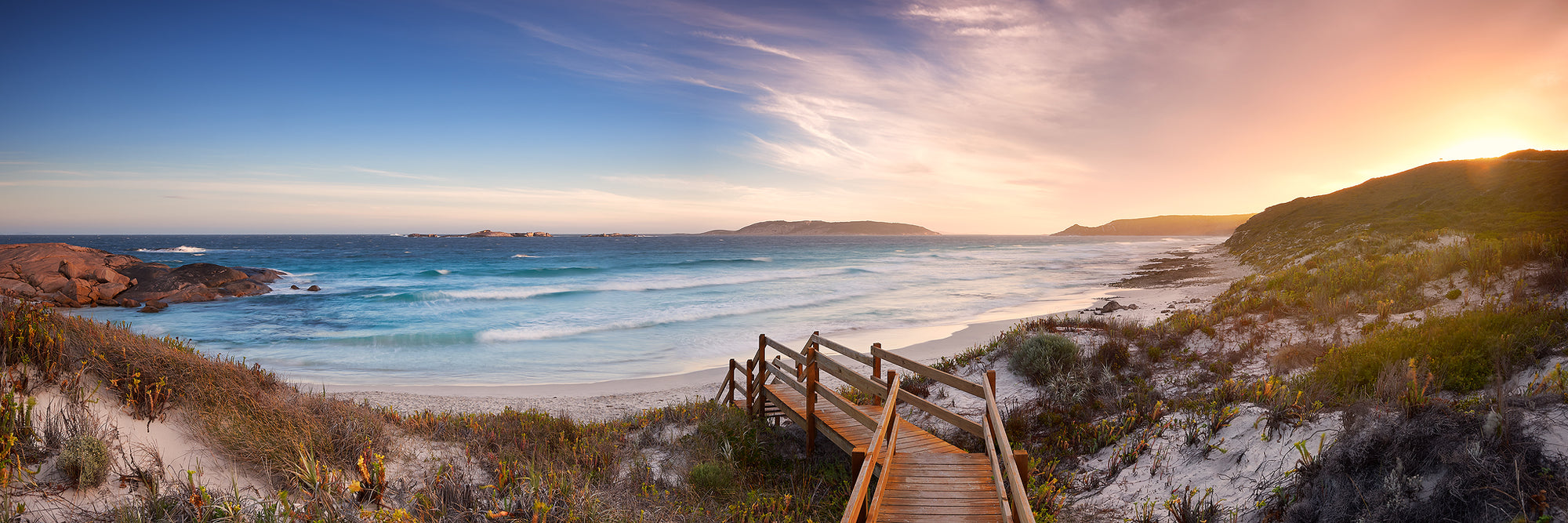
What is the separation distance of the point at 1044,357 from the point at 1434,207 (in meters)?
39.5

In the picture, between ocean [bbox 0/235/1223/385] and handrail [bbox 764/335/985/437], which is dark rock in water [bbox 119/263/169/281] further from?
handrail [bbox 764/335/985/437]

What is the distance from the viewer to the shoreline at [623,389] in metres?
11.7

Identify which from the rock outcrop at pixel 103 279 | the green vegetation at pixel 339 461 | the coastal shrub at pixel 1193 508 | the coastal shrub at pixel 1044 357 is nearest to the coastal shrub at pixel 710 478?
the green vegetation at pixel 339 461

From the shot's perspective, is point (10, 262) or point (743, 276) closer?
point (10, 262)

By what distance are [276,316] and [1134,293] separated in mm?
39659

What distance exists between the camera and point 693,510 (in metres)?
5.44

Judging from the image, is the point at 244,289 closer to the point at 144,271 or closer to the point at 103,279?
the point at 144,271

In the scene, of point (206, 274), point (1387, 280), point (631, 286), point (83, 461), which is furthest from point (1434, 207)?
point (206, 274)

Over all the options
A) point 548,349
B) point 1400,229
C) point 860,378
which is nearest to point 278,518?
point 860,378

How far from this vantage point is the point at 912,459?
18.6 ft

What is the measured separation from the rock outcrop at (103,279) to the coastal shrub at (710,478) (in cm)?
3276

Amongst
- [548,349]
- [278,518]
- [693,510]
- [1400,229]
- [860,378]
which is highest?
[1400,229]

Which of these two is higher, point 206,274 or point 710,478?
point 206,274

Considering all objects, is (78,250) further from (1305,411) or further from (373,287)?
(1305,411)
